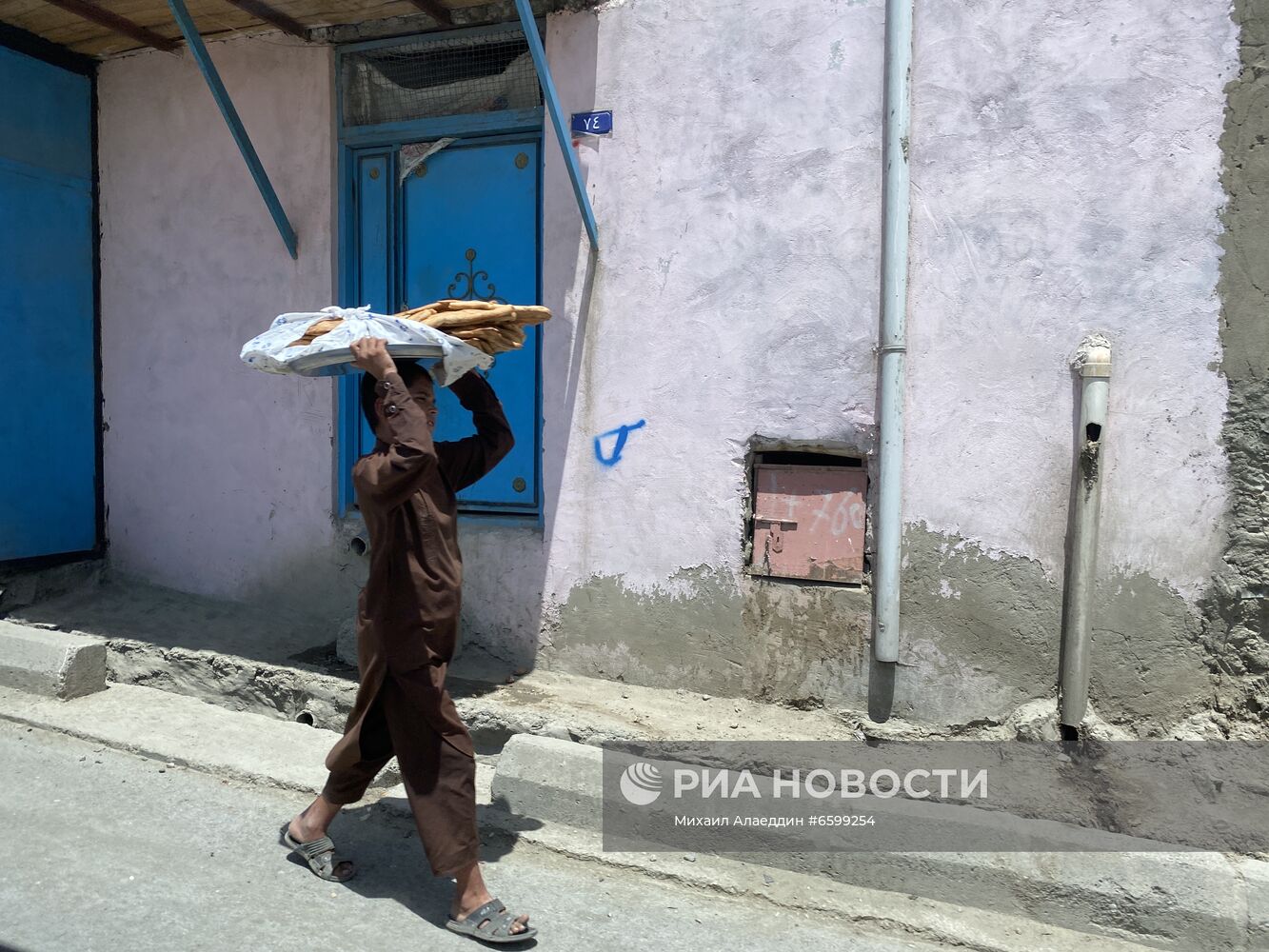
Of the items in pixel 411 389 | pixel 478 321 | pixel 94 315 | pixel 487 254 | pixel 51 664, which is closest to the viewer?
pixel 411 389

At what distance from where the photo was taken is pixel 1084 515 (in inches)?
151

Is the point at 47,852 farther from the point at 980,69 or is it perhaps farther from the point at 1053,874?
the point at 980,69

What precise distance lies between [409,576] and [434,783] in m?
0.60

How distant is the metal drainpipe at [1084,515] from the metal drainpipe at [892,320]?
0.66m

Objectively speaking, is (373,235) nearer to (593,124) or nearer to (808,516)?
(593,124)

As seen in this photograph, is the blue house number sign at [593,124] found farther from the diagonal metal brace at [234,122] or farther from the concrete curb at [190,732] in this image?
the concrete curb at [190,732]

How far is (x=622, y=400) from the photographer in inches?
183

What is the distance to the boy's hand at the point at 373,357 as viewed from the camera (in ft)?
9.27

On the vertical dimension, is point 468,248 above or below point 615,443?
above

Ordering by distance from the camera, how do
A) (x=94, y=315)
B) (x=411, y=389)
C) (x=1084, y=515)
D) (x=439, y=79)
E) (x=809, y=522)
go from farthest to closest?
1. (x=94, y=315)
2. (x=439, y=79)
3. (x=809, y=522)
4. (x=1084, y=515)
5. (x=411, y=389)

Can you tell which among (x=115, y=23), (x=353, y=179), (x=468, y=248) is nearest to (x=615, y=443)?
(x=468, y=248)

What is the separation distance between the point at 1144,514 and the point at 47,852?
397 cm

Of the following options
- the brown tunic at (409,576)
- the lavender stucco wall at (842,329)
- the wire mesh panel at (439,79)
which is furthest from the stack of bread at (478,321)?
the wire mesh panel at (439,79)

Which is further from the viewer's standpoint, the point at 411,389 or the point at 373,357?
the point at 411,389
